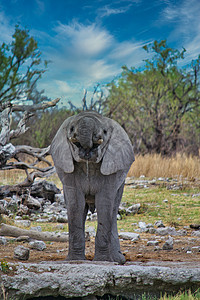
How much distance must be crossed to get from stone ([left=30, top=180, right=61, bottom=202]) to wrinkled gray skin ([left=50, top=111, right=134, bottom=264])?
5.72m

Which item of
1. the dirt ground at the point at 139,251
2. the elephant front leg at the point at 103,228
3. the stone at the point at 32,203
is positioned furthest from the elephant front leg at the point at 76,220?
the stone at the point at 32,203

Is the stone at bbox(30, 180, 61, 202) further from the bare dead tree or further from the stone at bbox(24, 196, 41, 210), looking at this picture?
the stone at bbox(24, 196, 41, 210)

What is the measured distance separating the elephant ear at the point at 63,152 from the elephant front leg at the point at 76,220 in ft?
0.93

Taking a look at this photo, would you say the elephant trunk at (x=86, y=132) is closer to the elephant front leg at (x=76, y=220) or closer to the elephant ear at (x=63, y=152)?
the elephant ear at (x=63, y=152)

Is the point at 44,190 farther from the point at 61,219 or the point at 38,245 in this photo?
the point at 38,245

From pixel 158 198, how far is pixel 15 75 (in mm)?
12604

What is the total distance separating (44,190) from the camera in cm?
980

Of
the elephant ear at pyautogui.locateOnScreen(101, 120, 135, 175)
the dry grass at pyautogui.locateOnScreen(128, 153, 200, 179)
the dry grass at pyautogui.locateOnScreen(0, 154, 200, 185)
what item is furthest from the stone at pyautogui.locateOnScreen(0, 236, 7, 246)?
the dry grass at pyautogui.locateOnScreen(128, 153, 200, 179)

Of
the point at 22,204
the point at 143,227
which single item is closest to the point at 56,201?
the point at 22,204

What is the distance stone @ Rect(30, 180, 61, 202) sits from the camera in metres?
9.76

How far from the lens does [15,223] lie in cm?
711

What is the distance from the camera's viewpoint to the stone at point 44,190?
976 centimetres

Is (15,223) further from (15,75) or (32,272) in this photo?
(15,75)

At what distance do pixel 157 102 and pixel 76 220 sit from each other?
16220 millimetres
